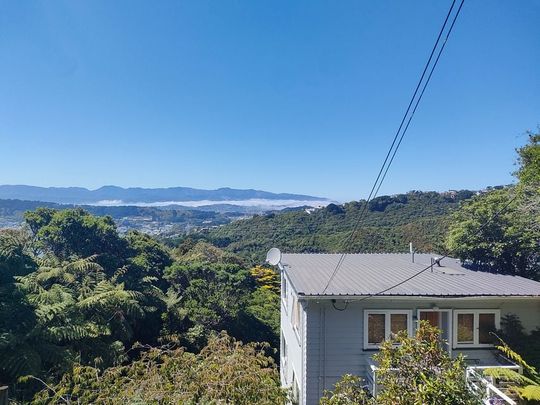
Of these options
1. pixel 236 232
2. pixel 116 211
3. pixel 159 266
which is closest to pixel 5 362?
pixel 159 266

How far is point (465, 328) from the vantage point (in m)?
8.12

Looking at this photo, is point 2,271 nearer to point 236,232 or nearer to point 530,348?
point 530,348

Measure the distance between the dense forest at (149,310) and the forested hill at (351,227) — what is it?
13.0 meters

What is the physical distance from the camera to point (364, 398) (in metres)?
4.38

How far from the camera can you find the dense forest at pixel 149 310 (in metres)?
5.40

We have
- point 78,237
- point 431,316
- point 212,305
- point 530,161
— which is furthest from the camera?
point 78,237

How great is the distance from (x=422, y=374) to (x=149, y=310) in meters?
13.6

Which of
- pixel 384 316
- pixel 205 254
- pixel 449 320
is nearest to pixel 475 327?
pixel 449 320

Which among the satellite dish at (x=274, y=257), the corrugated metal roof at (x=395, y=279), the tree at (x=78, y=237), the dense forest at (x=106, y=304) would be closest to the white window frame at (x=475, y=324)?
the corrugated metal roof at (x=395, y=279)

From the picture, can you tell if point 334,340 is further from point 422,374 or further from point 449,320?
point 422,374

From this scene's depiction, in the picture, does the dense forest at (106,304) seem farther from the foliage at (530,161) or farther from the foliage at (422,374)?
the foliage at (530,161)

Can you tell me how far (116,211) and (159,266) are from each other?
130 meters

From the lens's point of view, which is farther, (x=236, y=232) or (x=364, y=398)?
(x=236, y=232)

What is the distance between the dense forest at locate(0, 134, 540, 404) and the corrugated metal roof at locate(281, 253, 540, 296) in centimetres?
92
